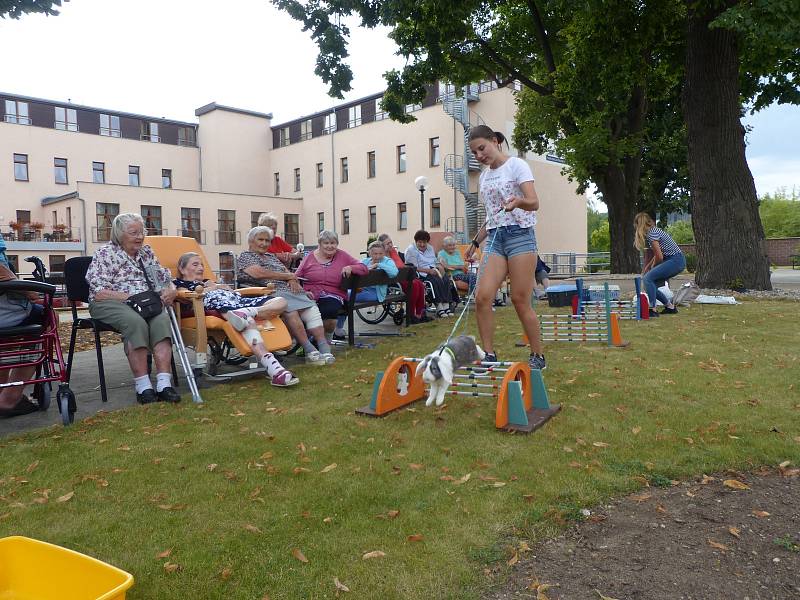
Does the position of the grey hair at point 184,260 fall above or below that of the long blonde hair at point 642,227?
below

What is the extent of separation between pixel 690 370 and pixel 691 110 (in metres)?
7.98

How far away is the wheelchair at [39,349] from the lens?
412cm

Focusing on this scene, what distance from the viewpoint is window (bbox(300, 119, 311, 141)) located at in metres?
40.2

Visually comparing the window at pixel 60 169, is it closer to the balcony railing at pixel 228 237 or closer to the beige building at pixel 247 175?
the beige building at pixel 247 175

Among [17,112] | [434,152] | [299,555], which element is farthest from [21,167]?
[299,555]

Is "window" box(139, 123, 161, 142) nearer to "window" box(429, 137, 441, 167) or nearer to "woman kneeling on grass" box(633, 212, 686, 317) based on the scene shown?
"window" box(429, 137, 441, 167)

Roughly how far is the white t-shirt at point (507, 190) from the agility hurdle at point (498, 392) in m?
1.16

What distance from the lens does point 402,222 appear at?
3459 centimetres

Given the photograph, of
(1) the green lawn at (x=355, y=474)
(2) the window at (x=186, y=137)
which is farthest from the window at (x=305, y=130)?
(1) the green lawn at (x=355, y=474)

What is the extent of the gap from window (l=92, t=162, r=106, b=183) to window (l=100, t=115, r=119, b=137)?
235 centimetres

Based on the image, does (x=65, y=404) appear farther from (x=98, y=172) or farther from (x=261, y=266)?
(x=98, y=172)

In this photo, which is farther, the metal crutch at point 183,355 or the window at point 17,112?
the window at point 17,112

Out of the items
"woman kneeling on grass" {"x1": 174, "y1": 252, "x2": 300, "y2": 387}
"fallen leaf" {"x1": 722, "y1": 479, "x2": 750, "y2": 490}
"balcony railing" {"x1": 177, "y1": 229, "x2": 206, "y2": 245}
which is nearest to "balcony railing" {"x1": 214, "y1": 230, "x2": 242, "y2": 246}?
"balcony railing" {"x1": 177, "y1": 229, "x2": 206, "y2": 245}

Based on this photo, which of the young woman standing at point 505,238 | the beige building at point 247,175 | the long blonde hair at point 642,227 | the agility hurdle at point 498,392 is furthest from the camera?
the beige building at point 247,175
